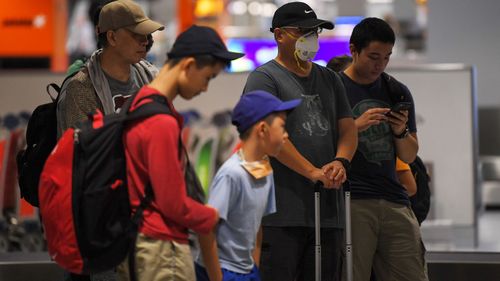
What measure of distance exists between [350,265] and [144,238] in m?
1.43

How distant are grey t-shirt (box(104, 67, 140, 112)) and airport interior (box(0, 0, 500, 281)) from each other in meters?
1.88

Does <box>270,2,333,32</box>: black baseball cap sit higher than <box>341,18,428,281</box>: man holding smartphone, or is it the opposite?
<box>270,2,333,32</box>: black baseball cap

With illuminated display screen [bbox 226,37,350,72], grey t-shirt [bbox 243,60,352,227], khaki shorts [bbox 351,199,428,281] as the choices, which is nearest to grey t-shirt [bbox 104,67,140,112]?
grey t-shirt [bbox 243,60,352,227]

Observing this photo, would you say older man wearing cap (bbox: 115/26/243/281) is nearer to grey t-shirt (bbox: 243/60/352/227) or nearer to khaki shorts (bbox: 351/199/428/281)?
grey t-shirt (bbox: 243/60/352/227)

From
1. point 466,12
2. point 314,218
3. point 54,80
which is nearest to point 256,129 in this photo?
point 314,218

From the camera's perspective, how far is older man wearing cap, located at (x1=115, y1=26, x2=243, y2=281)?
3.68 meters

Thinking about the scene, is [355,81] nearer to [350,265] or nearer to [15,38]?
[350,265]

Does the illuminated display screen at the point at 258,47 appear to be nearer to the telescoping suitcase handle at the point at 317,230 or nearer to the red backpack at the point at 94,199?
the telescoping suitcase handle at the point at 317,230

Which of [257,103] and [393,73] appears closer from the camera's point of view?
[257,103]

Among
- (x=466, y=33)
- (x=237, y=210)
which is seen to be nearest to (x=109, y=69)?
(x=237, y=210)

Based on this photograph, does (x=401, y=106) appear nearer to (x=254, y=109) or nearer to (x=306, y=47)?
(x=306, y=47)

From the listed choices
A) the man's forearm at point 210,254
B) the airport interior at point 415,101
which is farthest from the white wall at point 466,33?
the man's forearm at point 210,254

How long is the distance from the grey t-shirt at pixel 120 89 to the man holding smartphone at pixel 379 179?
105 cm

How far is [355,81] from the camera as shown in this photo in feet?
17.2
